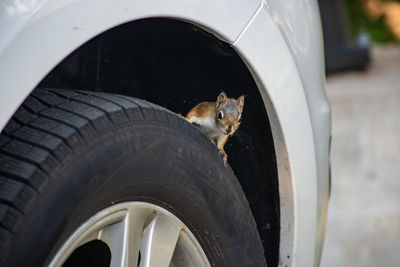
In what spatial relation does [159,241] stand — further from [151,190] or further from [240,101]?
[240,101]

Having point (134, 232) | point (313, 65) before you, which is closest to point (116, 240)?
point (134, 232)

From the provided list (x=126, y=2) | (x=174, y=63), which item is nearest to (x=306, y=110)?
(x=174, y=63)

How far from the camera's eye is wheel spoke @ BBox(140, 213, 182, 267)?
1.97 metres

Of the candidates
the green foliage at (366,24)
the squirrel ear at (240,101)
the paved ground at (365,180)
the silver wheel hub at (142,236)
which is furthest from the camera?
the green foliage at (366,24)

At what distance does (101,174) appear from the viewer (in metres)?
1.80

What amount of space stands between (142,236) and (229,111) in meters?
0.75

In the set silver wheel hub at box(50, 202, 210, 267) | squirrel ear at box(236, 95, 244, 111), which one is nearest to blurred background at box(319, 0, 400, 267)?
squirrel ear at box(236, 95, 244, 111)

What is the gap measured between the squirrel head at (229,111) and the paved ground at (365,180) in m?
2.39

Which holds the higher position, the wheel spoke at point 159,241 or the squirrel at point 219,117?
the squirrel at point 219,117

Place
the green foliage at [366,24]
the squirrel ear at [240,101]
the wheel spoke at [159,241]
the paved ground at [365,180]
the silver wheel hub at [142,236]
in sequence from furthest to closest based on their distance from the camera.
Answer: the green foliage at [366,24], the paved ground at [365,180], the squirrel ear at [240,101], the wheel spoke at [159,241], the silver wheel hub at [142,236]

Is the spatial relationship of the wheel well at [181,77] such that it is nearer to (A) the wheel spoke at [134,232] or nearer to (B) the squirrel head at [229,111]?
(B) the squirrel head at [229,111]

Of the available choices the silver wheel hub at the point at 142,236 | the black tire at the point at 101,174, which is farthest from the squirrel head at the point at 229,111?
the silver wheel hub at the point at 142,236

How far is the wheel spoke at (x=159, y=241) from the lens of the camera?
77.4 inches

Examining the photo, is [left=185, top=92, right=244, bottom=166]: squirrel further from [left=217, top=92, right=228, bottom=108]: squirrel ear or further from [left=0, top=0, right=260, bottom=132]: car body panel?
[left=0, top=0, right=260, bottom=132]: car body panel
